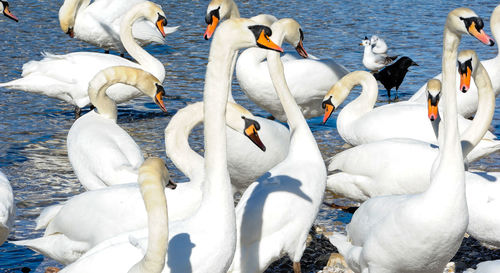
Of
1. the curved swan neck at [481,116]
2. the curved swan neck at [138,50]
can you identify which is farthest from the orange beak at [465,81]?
the curved swan neck at [138,50]

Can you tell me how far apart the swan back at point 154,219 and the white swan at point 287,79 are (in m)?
4.98

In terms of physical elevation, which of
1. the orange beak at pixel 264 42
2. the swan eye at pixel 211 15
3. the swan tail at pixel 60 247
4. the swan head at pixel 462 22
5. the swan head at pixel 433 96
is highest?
the orange beak at pixel 264 42

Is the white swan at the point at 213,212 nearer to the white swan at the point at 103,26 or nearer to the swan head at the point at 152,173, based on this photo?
the swan head at the point at 152,173

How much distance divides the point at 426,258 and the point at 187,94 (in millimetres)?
6242

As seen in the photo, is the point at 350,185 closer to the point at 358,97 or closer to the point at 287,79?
the point at 358,97

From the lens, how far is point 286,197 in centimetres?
478

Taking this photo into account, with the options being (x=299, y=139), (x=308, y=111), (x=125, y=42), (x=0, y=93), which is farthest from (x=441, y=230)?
(x=0, y=93)

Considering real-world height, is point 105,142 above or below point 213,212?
below

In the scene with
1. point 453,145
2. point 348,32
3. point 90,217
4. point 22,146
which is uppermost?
point 453,145

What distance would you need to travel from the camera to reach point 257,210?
4.72m

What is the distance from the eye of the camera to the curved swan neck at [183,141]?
18.2ft

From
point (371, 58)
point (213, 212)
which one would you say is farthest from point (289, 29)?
point (371, 58)

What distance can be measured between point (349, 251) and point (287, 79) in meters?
3.62

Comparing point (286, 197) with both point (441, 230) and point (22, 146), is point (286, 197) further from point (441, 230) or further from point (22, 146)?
point (22, 146)
